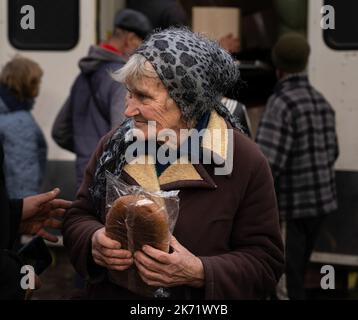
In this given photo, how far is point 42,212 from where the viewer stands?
303 centimetres

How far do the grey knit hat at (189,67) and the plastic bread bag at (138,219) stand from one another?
0.30 m

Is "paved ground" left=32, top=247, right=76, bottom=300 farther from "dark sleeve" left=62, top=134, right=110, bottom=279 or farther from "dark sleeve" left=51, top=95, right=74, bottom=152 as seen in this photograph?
"dark sleeve" left=62, top=134, right=110, bottom=279

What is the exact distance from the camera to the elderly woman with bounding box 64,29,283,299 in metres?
2.49

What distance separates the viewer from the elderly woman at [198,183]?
2490mm

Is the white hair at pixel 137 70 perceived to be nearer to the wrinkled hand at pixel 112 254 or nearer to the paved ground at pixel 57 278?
the wrinkled hand at pixel 112 254

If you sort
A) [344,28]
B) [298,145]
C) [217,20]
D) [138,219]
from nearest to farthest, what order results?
[138,219] < [298,145] < [344,28] < [217,20]

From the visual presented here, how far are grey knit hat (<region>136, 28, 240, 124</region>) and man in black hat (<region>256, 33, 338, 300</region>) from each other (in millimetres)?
2252

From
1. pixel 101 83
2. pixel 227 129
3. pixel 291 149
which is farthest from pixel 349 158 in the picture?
pixel 227 129

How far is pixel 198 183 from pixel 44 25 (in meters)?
3.00

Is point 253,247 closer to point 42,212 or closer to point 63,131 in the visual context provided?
point 42,212

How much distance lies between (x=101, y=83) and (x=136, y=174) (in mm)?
2139

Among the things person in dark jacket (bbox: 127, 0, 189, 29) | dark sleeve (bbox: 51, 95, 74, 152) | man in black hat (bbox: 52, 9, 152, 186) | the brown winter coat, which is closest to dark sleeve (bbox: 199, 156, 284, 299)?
the brown winter coat

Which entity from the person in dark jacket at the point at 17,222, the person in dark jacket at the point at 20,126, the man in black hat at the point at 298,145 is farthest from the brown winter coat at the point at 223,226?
the person in dark jacket at the point at 20,126

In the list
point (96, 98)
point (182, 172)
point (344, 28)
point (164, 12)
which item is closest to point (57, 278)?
point (96, 98)
